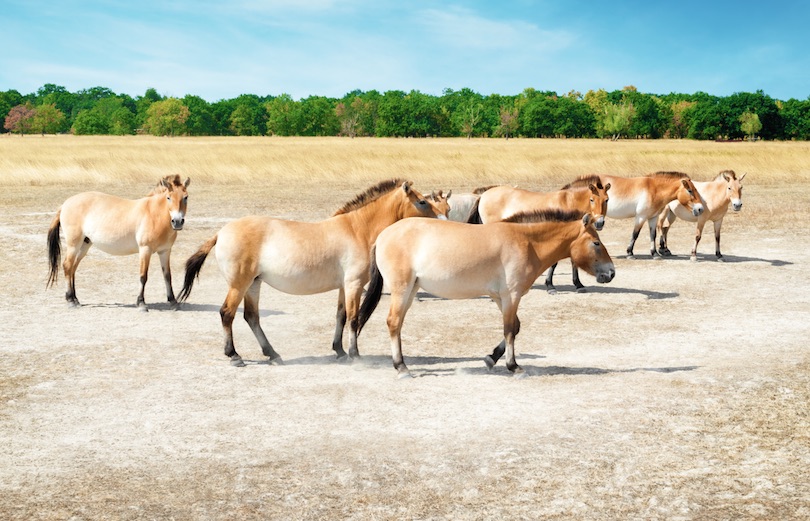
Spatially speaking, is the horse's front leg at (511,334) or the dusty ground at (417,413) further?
the horse's front leg at (511,334)

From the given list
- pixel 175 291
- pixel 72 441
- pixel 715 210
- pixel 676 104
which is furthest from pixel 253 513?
pixel 676 104

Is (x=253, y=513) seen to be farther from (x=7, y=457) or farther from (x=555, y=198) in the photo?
(x=555, y=198)

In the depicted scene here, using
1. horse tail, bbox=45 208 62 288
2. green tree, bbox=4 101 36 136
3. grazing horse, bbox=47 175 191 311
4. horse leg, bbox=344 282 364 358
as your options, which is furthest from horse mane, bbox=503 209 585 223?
green tree, bbox=4 101 36 136

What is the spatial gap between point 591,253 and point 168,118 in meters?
112

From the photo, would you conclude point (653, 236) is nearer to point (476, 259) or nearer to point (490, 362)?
point (490, 362)

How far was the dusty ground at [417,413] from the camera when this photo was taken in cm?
545

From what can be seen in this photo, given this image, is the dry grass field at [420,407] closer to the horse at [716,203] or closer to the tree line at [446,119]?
the horse at [716,203]

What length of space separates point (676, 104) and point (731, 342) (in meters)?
139

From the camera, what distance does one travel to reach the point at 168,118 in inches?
4422

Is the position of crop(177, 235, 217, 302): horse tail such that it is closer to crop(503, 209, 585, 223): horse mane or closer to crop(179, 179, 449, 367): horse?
crop(179, 179, 449, 367): horse

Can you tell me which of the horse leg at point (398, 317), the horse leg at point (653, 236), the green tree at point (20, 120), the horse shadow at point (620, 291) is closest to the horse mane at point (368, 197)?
the horse leg at point (398, 317)

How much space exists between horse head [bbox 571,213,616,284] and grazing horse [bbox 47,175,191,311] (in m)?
6.13

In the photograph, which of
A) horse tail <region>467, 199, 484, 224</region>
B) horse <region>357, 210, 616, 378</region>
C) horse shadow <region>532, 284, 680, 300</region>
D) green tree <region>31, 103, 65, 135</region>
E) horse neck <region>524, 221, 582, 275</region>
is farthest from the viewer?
green tree <region>31, 103, 65, 135</region>

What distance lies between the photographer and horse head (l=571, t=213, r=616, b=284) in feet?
28.4
